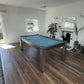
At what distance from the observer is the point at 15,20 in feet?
18.0

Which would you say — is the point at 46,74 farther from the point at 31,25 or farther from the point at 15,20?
the point at 31,25

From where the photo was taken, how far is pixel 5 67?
258cm

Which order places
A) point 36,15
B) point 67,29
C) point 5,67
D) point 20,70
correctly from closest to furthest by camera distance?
point 20,70 < point 5,67 < point 67,29 < point 36,15

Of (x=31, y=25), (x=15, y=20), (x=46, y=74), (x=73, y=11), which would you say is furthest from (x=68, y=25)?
(x=15, y=20)

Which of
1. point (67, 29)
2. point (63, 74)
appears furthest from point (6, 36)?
point (63, 74)

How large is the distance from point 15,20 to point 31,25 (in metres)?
1.37

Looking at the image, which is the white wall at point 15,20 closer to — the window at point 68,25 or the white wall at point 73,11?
the white wall at point 73,11

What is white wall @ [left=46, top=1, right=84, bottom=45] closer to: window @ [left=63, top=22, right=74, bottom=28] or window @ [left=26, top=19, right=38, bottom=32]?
window @ [left=63, top=22, right=74, bottom=28]

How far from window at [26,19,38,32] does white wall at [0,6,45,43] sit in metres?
0.30

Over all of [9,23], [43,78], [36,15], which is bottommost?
[43,78]

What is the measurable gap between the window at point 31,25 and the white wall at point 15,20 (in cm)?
30

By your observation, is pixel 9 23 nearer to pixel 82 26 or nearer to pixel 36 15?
pixel 36 15

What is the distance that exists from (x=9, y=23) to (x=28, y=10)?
1710mm

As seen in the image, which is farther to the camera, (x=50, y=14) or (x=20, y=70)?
(x=50, y=14)
